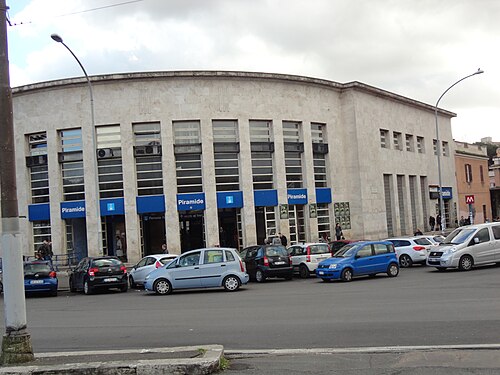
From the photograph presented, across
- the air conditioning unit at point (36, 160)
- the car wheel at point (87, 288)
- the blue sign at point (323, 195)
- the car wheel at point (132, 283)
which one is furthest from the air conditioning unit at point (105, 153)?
the car wheel at point (87, 288)

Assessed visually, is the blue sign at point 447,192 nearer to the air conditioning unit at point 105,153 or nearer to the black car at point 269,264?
the air conditioning unit at point 105,153

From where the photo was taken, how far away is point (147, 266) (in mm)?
23234

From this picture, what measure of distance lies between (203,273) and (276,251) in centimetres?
465

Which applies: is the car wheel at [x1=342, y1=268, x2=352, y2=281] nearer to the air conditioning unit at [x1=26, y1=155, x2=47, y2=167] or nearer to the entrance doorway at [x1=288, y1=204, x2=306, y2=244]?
the entrance doorway at [x1=288, y1=204, x2=306, y2=244]

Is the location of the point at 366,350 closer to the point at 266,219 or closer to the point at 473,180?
the point at 266,219

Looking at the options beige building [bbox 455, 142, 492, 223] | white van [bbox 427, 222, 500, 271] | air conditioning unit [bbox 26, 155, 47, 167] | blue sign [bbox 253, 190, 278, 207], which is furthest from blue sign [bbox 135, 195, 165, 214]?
beige building [bbox 455, 142, 492, 223]

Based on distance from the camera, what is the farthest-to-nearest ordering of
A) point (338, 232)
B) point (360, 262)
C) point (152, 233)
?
point (338, 232), point (152, 233), point (360, 262)

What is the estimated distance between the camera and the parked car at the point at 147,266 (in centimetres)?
2286

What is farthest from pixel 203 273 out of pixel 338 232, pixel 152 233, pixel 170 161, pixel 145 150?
pixel 338 232

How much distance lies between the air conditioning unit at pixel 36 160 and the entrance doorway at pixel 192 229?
921cm

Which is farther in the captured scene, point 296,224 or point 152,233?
point 296,224

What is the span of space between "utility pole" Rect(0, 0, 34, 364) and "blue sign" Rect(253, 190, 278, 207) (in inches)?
1156

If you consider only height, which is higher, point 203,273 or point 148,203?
point 148,203

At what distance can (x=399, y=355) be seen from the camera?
8031 mm
